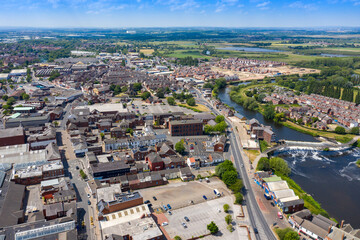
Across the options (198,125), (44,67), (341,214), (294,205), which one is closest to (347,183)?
(341,214)

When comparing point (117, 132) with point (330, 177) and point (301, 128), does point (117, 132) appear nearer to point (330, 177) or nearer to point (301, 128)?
point (330, 177)

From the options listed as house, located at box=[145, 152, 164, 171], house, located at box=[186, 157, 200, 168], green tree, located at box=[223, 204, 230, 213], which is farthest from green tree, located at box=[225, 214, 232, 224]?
house, located at box=[145, 152, 164, 171]

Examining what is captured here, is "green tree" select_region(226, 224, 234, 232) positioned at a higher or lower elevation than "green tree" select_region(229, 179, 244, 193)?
lower

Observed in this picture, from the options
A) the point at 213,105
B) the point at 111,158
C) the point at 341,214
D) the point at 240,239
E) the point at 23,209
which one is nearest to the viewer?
the point at 240,239

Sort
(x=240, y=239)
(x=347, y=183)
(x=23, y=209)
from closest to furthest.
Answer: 1. (x=240, y=239)
2. (x=23, y=209)
3. (x=347, y=183)

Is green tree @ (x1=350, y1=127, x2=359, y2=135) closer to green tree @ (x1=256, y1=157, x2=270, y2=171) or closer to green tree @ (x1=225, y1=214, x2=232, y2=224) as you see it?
green tree @ (x1=256, y1=157, x2=270, y2=171)

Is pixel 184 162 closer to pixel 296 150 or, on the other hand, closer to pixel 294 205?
pixel 294 205

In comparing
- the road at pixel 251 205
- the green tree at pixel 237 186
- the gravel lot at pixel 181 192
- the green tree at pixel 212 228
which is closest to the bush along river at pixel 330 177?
the road at pixel 251 205
